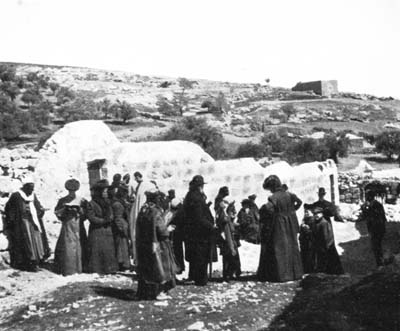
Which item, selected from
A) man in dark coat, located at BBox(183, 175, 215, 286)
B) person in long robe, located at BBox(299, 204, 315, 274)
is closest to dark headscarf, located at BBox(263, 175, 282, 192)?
man in dark coat, located at BBox(183, 175, 215, 286)

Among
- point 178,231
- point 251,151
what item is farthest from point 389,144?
point 178,231

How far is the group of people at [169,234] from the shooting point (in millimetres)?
7242

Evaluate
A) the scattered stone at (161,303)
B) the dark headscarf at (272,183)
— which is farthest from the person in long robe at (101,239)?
the dark headscarf at (272,183)

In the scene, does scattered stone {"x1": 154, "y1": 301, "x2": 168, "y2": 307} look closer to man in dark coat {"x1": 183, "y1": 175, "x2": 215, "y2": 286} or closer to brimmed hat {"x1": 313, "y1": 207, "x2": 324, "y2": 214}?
man in dark coat {"x1": 183, "y1": 175, "x2": 215, "y2": 286}

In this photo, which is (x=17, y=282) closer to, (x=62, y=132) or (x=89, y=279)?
(x=89, y=279)

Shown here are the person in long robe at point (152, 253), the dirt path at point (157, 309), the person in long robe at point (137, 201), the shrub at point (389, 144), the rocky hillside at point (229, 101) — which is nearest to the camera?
the dirt path at point (157, 309)

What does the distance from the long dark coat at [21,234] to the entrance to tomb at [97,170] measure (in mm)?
2488

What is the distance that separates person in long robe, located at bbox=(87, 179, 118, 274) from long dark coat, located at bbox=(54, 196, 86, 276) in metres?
0.18

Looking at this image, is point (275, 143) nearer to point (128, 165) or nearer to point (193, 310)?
point (128, 165)

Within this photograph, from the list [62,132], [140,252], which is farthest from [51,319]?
[62,132]

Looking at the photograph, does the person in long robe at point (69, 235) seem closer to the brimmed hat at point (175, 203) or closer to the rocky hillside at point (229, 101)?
the brimmed hat at point (175, 203)

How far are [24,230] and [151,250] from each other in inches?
105

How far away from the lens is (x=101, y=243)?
8078 mm

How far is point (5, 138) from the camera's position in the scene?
30953mm
